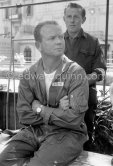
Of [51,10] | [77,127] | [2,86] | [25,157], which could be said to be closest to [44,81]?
[77,127]

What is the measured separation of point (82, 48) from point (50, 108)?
3.09 ft

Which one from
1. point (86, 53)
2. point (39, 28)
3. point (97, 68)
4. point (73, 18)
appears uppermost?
point (73, 18)

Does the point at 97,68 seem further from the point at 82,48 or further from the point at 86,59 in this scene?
the point at 82,48

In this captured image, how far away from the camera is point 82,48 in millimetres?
2711

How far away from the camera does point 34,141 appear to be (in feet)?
6.85

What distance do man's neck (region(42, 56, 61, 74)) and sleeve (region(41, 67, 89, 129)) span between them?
21 cm

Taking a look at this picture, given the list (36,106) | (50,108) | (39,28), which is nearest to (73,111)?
(50,108)

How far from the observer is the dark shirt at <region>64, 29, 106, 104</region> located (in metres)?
2.68

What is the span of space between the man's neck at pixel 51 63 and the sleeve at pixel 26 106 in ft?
0.68

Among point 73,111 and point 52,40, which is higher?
point 52,40

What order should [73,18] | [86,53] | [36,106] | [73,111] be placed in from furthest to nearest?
1. [86,53]
2. [73,18]
3. [36,106]
4. [73,111]

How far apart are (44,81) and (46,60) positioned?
0.61 ft

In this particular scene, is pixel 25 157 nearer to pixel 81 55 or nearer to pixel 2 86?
pixel 81 55

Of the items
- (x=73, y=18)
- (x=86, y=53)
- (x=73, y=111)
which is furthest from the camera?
(x=86, y=53)
